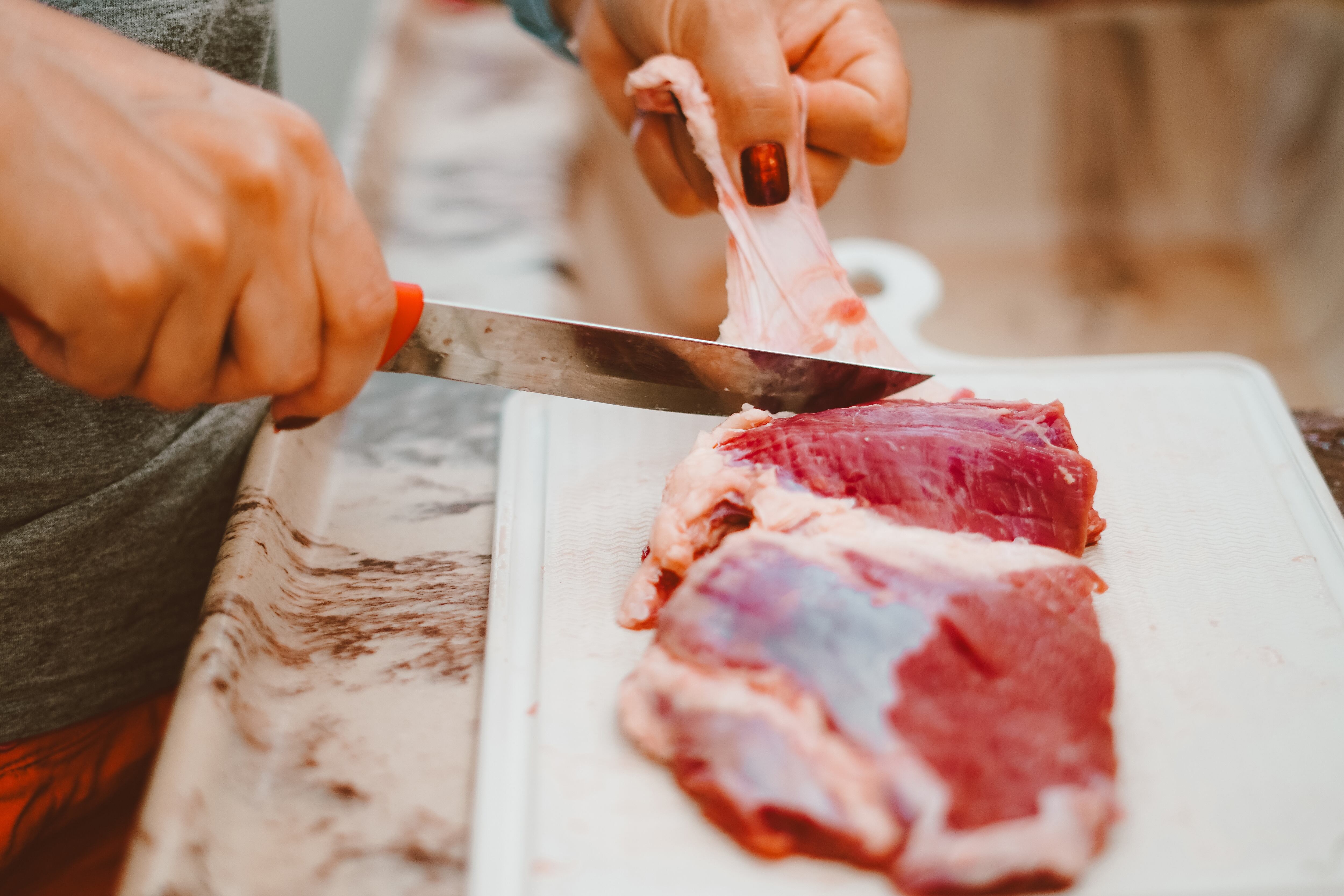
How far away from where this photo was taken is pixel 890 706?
80 centimetres

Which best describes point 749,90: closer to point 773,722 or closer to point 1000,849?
point 773,722

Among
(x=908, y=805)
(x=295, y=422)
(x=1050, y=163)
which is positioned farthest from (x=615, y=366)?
(x=1050, y=163)

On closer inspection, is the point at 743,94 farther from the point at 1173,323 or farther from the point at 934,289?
the point at 1173,323

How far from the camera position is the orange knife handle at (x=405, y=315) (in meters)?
0.94

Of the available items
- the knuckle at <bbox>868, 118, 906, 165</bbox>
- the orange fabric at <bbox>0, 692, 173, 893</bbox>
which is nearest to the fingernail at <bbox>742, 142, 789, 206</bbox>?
the knuckle at <bbox>868, 118, 906, 165</bbox>

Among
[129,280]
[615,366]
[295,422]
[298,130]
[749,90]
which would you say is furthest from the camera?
[749,90]

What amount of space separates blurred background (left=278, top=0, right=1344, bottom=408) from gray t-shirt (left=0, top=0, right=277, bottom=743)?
930mm

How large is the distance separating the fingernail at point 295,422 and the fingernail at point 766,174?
0.61m

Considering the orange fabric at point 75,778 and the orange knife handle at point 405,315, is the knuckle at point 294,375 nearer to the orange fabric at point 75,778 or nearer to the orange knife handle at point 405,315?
the orange knife handle at point 405,315

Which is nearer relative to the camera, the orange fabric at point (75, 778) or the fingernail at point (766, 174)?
the orange fabric at point (75, 778)

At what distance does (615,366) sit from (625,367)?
0.04 feet

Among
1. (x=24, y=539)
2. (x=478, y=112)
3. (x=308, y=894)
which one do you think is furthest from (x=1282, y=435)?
(x=478, y=112)

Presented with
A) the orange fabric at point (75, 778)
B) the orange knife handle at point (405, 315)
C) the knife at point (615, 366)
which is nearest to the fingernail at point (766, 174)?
the knife at point (615, 366)

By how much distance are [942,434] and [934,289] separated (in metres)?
0.57
